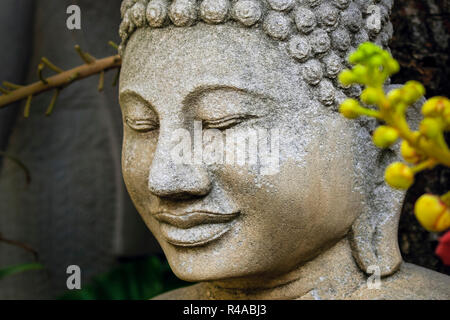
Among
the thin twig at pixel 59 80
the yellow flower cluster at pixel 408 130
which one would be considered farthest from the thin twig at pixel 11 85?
the yellow flower cluster at pixel 408 130

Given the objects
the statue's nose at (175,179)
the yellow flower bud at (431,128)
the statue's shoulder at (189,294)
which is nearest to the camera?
the yellow flower bud at (431,128)

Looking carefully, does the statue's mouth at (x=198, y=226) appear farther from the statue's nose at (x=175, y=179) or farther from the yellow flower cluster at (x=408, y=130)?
the yellow flower cluster at (x=408, y=130)

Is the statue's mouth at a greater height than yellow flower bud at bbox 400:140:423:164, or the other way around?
yellow flower bud at bbox 400:140:423:164

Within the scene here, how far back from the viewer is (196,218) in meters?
1.33

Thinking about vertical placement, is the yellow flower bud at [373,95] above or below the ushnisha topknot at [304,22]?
below

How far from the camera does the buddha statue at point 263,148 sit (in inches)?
51.3

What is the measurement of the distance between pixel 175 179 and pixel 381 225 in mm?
524

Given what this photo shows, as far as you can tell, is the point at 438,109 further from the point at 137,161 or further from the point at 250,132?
the point at 137,161

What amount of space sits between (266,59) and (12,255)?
1.84 m

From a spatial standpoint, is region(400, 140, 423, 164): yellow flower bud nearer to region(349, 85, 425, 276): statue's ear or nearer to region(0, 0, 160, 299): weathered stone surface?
region(349, 85, 425, 276): statue's ear

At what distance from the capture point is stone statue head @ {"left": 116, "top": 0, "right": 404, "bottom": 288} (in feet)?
4.26

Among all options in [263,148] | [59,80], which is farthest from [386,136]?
[59,80]

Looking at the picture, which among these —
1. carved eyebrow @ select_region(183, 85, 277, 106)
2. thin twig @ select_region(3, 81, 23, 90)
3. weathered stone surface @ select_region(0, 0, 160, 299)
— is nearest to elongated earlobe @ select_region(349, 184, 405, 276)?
carved eyebrow @ select_region(183, 85, 277, 106)

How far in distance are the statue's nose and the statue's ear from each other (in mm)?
395
